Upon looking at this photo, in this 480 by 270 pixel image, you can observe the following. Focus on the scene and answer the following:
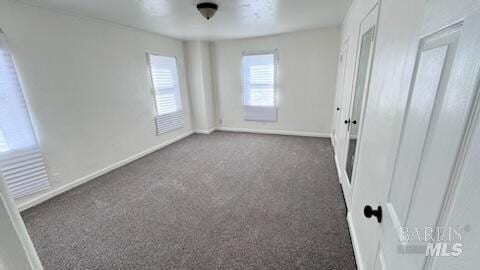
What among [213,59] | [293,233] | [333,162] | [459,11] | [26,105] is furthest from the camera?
[213,59]

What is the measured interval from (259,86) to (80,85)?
3532mm

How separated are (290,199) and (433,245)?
2.03 metres

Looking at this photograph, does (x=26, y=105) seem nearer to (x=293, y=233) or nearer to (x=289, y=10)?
(x=293, y=233)

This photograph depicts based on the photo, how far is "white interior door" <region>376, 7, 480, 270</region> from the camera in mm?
384

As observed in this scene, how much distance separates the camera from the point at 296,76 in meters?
4.59

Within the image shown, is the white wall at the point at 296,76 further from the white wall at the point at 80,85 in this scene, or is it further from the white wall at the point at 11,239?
the white wall at the point at 11,239

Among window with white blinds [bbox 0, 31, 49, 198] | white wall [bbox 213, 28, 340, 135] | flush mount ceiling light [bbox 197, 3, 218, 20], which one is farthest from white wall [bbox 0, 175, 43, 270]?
white wall [bbox 213, 28, 340, 135]

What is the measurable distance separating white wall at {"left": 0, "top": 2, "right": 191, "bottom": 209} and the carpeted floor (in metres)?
0.43

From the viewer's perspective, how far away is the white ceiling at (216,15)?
236 cm

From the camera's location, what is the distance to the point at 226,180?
114 inches

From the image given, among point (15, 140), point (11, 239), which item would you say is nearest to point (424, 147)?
point (11, 239)

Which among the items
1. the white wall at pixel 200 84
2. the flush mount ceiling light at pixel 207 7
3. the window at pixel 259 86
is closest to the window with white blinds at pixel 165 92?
the white wall at pixel 200 84

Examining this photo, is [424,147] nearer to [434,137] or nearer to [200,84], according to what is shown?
[434,137]

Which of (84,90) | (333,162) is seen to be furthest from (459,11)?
(84,90)
